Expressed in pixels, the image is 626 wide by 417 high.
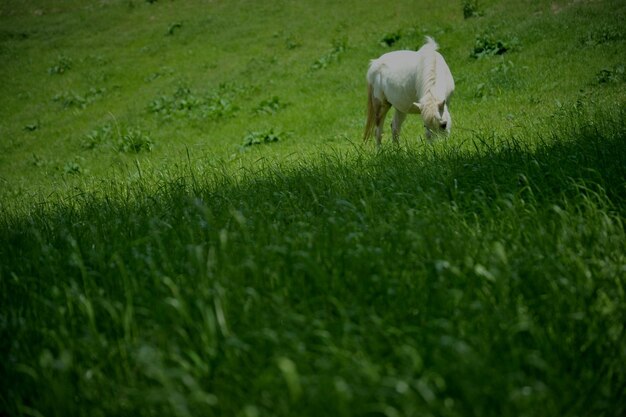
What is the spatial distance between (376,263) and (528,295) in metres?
0.85

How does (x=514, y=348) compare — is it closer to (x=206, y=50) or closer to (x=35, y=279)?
(x=35, y=279)

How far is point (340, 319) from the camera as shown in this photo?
278 cm

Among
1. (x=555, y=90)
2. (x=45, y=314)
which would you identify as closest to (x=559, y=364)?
(x=45, y=314)

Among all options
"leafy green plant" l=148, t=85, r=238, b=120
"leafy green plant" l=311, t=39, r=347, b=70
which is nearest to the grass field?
"leafy green plant" l=148, t=85, r=238, b=120

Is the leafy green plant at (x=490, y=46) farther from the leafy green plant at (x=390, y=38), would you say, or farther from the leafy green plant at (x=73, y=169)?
the leafy green plant at (x=73, y=169)

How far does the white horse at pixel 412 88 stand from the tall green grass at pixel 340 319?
4450 millimetres

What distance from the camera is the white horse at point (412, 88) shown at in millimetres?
8445

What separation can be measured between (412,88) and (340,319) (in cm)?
775

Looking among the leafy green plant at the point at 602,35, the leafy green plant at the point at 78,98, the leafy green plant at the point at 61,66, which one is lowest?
the leafy green plant at the point at 78,98

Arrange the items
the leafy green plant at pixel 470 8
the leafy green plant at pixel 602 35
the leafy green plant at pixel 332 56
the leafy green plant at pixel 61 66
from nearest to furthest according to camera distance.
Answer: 1. the leafy green plant at pixel 602 35
2. the leafy green plant at pixel 332 56
3. the leafy green plant at pixel 470 8
4. the leafy green plant at pixel 61 66

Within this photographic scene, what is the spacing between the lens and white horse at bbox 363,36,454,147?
8445 mm

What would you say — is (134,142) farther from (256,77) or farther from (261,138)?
(256,77)

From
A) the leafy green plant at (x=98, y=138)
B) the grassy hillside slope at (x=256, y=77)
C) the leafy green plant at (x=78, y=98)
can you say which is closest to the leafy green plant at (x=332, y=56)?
the grassy hillside slope at (x=256, y=77)

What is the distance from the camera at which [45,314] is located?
3109mm
